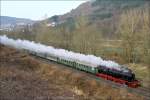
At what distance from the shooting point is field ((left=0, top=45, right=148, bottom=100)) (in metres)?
45.0

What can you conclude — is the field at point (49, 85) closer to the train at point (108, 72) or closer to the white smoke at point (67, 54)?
the train at point (108, 72)

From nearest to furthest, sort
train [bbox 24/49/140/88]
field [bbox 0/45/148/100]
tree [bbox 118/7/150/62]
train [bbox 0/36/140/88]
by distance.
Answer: field [bbox 0/45/148/100]
train [bbox 24/49/140/88]
train [bbox 0/36/140/88]
tree [bbox 118/7/150/62]

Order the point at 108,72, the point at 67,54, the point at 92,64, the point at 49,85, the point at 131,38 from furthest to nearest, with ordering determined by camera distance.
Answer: the point at 131,38, the point at 67,54, the point at 92,64, the point at 108,72, the point at 49,85

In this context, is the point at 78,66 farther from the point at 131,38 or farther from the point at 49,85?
the point at 131,38

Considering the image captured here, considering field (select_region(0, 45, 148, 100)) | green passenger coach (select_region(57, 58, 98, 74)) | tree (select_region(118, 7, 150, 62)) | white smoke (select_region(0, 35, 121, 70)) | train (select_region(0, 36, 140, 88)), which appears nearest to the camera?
field (select_region(0, 45, 148, 100))

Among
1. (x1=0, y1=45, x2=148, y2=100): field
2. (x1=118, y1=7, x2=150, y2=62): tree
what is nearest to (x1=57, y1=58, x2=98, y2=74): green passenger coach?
(x1=0, y1=45, x2=148, y2=100): field

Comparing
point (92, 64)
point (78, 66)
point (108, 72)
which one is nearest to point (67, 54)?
point (78, 66)

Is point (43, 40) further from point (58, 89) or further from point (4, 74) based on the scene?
point (58, 89)

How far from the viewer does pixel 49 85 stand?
54.3 m

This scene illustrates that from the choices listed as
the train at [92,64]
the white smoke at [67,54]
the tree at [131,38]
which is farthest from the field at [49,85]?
the tree at [131,38]

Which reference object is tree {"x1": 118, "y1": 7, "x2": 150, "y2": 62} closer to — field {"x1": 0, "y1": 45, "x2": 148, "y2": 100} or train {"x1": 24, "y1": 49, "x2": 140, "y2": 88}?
train {"x1": 24, "y1": 49, "x2": 140, "y2": 88}

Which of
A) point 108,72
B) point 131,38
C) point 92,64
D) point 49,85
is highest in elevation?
point 131,38

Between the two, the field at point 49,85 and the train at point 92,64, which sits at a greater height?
the train at point 92,64

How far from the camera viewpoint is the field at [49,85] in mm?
44991
